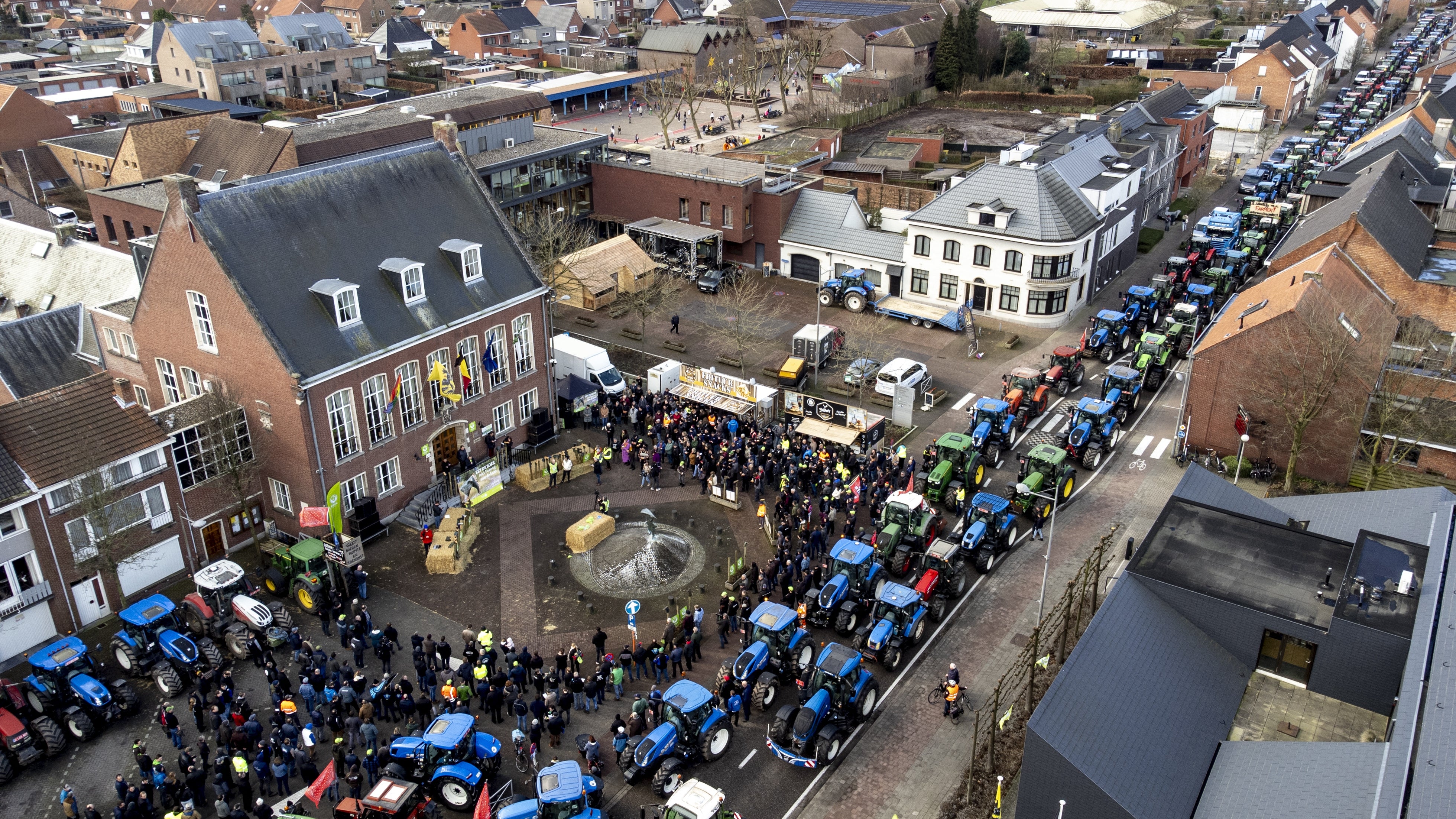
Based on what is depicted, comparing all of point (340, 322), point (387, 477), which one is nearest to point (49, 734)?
point (387, 477)

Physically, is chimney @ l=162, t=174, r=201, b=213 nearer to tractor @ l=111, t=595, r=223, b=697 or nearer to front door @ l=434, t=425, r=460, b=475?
front door @ l=434, t=425, r=460, b=475

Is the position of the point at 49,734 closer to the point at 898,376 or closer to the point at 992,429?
the point at 992,429

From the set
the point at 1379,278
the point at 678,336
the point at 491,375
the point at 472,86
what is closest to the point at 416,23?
the point at 472,86

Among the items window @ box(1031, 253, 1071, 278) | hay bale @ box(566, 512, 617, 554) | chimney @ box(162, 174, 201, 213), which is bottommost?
hay bale @ box(566, 512, 617, 554)

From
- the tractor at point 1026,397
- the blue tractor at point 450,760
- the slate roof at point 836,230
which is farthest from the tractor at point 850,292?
the blue tractor at point 450,760

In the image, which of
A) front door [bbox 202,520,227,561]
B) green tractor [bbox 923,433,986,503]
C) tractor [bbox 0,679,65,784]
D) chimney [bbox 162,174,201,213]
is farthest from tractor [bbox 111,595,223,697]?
green tractor [bbox 923,433,986,503]

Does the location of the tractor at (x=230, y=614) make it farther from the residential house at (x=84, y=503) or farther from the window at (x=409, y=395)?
the window at (x=409, y=395)
